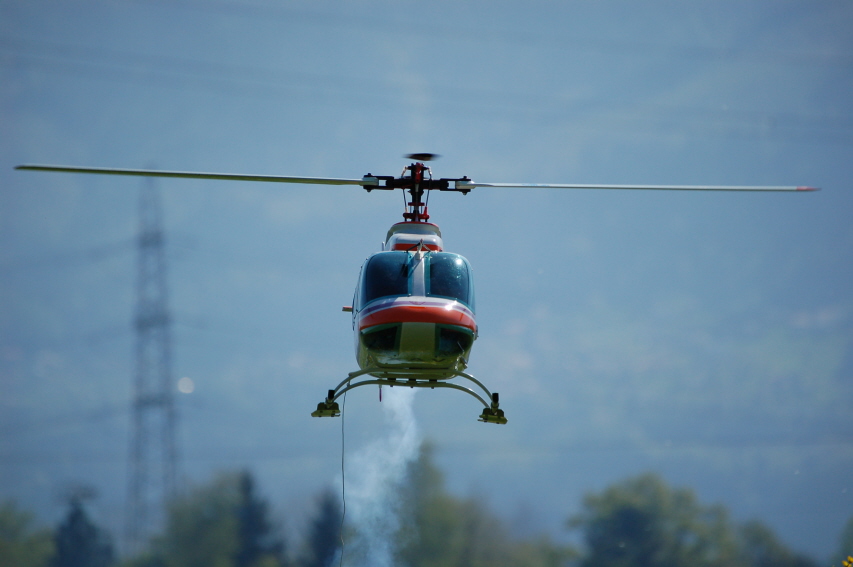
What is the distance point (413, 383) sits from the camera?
59.5 feet

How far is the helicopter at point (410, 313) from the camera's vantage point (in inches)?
659

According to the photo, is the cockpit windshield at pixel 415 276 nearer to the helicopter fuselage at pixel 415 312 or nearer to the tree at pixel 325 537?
the helicopter fuselage at pixel 415 312

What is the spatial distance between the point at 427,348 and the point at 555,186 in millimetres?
5137

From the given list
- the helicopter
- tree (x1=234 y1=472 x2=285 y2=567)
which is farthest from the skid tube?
tree (x1=234 y1=472 x2=285 y2=567)

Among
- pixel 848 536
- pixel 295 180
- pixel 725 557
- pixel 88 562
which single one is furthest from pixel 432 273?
pixel 848 536

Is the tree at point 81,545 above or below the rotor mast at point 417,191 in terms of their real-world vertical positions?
below

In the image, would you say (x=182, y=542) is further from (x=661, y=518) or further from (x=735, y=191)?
(x=735, y=191)

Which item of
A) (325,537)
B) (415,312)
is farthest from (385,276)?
(325,537)

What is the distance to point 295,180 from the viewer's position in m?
19.0

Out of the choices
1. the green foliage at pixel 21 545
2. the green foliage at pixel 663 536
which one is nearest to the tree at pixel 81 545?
the green foliage at pixel 21 545

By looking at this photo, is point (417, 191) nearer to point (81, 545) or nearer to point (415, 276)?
point (415, 276)

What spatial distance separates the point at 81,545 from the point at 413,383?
24148 millimetres

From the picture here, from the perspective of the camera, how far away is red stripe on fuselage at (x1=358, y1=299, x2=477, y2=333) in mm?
16641

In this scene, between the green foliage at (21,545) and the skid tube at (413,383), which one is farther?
the green foliage at (21,545)
